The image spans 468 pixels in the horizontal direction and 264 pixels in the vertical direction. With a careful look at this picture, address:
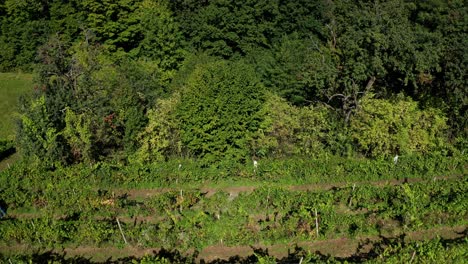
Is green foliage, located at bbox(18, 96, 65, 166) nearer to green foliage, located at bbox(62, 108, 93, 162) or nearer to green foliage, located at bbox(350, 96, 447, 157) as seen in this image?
green foliage, located at bbox(62, 108, 93, 162)

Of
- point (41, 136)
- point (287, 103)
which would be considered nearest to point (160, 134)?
point (41, 136)

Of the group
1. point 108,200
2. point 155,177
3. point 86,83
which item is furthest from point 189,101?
point 86,83

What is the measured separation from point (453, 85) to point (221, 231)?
61.7 feet

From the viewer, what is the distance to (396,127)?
2817 centimetres

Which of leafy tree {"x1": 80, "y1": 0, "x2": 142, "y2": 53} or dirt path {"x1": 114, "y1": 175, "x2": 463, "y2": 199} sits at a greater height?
leafy tree {"x1": 80, "y1": 0, "x2": 142, "y2": 53}

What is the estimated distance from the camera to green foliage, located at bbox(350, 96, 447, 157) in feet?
91.2

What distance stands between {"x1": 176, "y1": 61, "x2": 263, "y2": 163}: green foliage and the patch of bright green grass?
18.1 m

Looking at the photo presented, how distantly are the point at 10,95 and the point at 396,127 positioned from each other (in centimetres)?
3852

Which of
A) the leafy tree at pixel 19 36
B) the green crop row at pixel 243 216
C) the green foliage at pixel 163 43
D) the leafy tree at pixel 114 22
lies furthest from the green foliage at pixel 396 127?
the leafy tree at pixel 19 36

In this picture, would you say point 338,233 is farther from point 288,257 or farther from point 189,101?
point 189,101

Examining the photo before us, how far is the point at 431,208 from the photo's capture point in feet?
74.8

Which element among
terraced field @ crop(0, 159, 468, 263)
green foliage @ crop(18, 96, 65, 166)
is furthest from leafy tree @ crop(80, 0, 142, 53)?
terraced field @ crop(0, 159, 468, 263)

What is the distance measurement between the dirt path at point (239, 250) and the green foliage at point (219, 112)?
737cm

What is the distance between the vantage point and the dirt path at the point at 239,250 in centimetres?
2111
